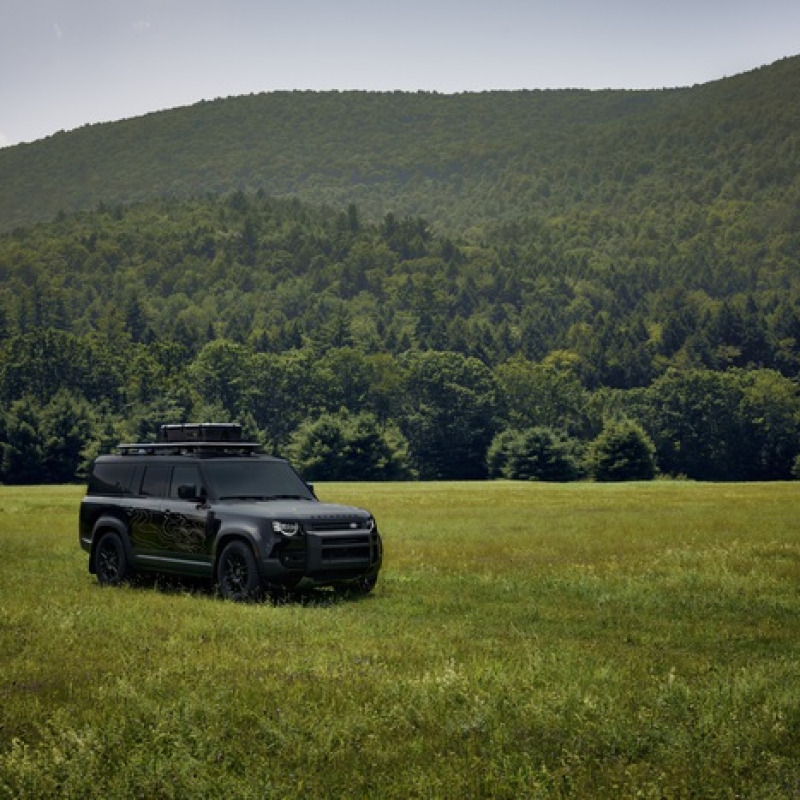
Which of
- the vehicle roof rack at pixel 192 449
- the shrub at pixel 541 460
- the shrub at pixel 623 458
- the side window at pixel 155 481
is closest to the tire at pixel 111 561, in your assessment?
the side window at pixel 155 481

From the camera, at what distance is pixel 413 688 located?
1038 cm

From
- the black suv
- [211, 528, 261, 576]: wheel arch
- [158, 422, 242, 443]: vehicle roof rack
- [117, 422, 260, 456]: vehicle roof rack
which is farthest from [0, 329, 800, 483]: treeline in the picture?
[211, 528, 261, 576]: wheel arch

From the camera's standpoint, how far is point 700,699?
1002 centimetres

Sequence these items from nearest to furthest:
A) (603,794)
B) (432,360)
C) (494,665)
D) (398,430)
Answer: (603,794) → (494,665) → (398,430) → (432,360)

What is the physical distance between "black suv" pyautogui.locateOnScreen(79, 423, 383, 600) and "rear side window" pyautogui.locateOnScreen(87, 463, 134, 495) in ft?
0.08

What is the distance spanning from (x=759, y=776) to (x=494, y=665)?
385 centimetres

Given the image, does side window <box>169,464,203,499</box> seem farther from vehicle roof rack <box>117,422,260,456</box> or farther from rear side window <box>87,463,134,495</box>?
rear side window <box>87,463,134,495</box>

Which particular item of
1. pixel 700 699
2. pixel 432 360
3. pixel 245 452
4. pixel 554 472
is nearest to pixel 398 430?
pixel 432 360

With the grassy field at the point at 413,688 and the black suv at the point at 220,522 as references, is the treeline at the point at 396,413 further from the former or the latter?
the grassy field at the point at 413,688

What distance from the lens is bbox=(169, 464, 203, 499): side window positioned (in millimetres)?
18594

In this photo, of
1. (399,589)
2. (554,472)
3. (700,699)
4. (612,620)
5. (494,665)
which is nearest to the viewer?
(700,699)

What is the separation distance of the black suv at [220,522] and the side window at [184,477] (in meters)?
0.02

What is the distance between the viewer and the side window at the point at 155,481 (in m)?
19.1

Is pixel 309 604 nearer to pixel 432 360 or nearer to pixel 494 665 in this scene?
pixel 494 665
